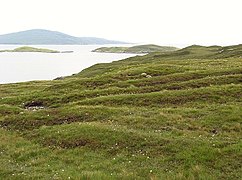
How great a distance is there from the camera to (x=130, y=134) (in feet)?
79.2

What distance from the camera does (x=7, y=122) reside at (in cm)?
3291

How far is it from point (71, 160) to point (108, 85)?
81.9ft

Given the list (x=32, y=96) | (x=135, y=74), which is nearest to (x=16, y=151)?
(x=32, y=96)

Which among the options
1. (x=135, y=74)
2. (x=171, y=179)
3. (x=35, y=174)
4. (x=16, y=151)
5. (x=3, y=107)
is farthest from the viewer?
(x=135, y=74)

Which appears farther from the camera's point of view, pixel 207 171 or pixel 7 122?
pixel 7 122

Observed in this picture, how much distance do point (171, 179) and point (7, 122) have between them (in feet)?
67.5

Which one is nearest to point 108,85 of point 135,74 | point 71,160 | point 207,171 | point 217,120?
point 135,74

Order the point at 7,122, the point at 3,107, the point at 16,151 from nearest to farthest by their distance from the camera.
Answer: the point at 16,151 → the point at 7,122 → the point at 3,107

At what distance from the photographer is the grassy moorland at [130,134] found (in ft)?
62.7

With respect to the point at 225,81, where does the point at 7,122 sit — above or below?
below

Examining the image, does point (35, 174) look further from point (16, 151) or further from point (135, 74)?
point (135, 74)

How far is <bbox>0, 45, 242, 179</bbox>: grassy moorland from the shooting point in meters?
19.1

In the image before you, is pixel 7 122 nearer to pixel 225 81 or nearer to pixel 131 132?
pixel 131 132

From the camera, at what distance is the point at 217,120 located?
2675 centimetres
